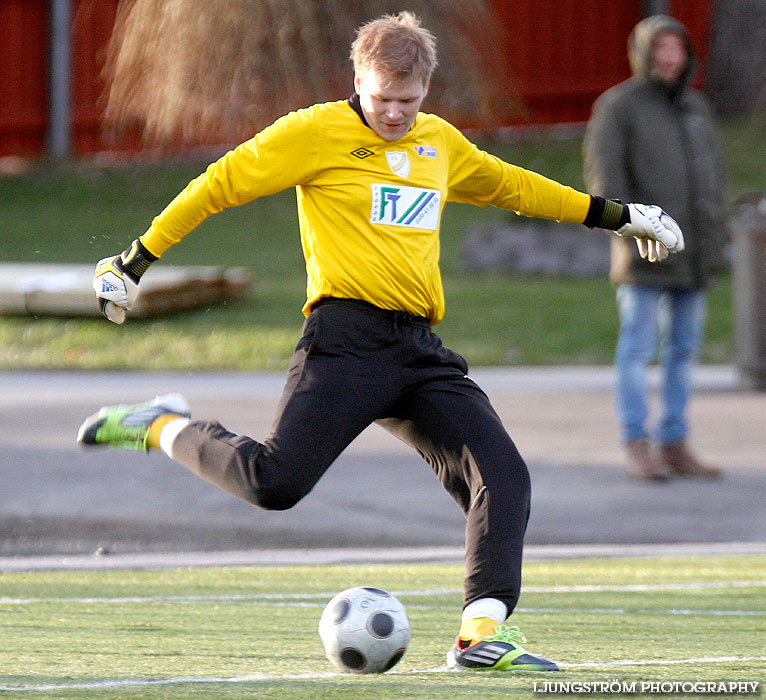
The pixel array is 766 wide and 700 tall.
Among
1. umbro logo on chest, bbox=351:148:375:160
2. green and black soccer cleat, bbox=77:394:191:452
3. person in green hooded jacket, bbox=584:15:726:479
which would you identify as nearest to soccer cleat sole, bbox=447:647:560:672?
green and black soccer cleat, bbox=77:394:191:452

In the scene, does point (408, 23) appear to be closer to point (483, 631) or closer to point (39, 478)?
point (483, 631)

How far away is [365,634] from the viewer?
4270mm

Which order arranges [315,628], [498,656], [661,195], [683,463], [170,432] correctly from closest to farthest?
[498,656] → [170,432] → [315,628] → [661,195] → [683,463]

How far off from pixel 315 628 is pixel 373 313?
140 cm

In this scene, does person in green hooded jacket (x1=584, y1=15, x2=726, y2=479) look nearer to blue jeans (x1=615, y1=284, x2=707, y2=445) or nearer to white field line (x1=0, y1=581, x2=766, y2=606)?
blue jeans (x1=615, y1=284, x2=707, y2=445)

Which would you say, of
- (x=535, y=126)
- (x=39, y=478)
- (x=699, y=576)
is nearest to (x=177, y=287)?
(x=39, y=478)

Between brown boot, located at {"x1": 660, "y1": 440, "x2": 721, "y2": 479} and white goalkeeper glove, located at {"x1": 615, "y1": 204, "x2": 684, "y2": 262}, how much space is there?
12.0 ft

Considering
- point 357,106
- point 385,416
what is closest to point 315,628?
point 385,416

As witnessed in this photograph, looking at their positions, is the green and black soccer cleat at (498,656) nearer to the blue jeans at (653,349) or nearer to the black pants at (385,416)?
the black pants at (385,416)

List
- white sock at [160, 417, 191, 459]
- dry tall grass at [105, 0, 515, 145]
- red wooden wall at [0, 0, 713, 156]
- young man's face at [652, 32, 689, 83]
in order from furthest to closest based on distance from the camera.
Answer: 1. red wooden wall at [0, 0, 713, 156]
2. dry tall grass at [105, 0, 515, 145]
3. young man's face at [652, 32, 689, 83]
4. white sock at [160, 417, 191, 459]

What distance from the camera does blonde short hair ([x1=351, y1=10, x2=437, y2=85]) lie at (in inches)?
169

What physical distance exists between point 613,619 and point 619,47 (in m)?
19.0

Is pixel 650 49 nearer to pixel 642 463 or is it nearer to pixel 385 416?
pixel 642 463

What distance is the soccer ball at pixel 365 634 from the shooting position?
4.28 m
